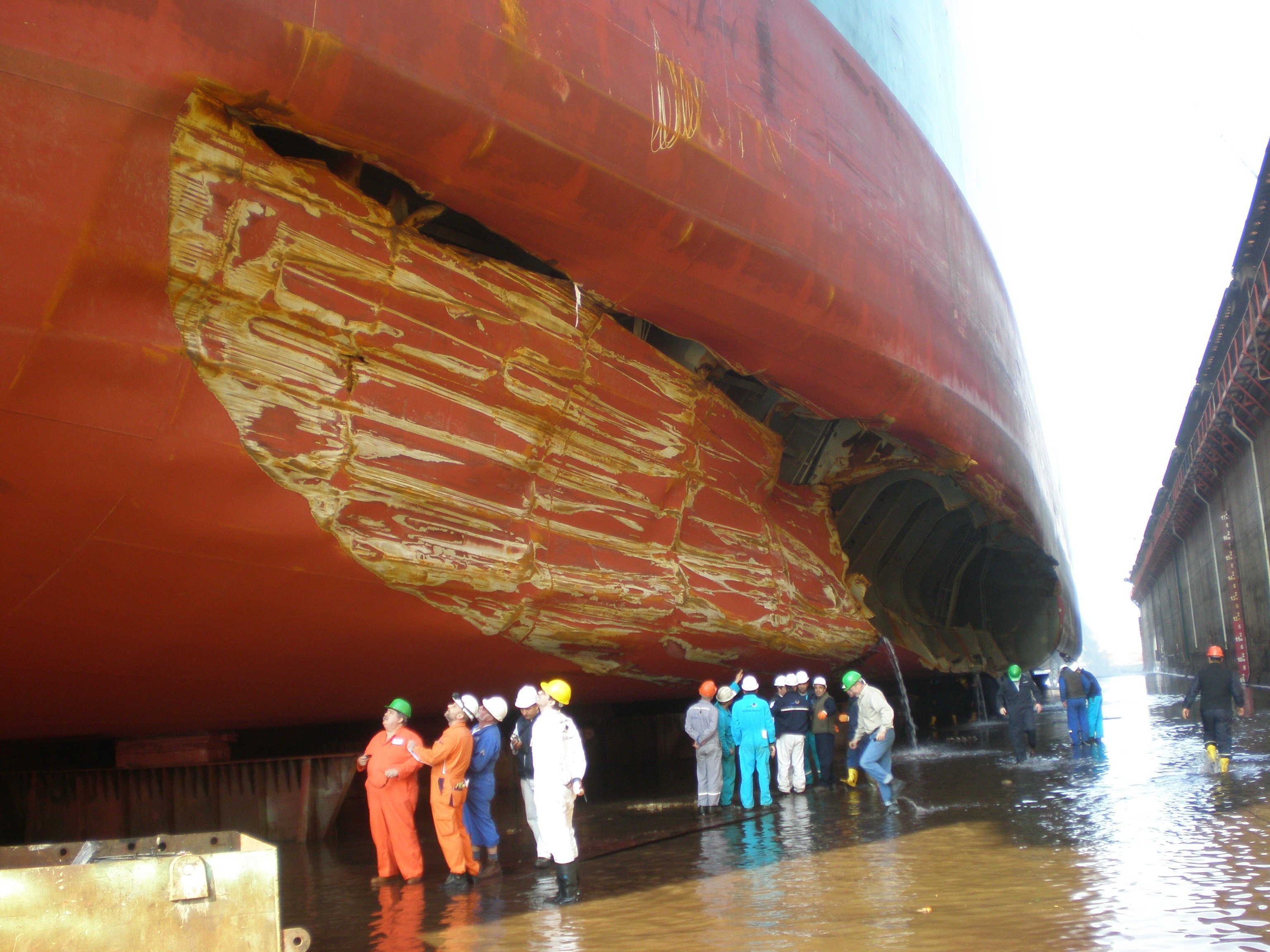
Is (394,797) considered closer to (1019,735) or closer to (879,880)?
(879,880)

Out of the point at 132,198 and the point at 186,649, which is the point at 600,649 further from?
the point at 132,198

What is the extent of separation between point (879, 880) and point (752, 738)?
3.65 m

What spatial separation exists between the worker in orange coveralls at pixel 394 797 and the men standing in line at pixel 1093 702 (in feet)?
28.0

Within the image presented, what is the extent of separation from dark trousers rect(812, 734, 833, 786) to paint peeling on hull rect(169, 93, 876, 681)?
4.16ft

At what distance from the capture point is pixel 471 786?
646cm

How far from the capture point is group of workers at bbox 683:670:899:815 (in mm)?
8141

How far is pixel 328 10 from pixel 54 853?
13.3ft

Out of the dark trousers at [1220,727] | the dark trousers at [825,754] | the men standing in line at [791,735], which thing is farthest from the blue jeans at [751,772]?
the dark trousers at [1220,727]

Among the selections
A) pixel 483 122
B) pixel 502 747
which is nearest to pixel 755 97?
pixel 483 122

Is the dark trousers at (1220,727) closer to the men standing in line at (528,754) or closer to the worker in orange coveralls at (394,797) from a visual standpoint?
the men standing in line at (528,754)

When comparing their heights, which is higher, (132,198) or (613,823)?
(132,198)

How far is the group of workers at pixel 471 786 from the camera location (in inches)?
206

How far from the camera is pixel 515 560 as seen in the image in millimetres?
7090

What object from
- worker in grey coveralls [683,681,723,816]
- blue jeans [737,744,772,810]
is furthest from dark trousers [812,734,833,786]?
worker in grey coveralls [683,681,723,816]
